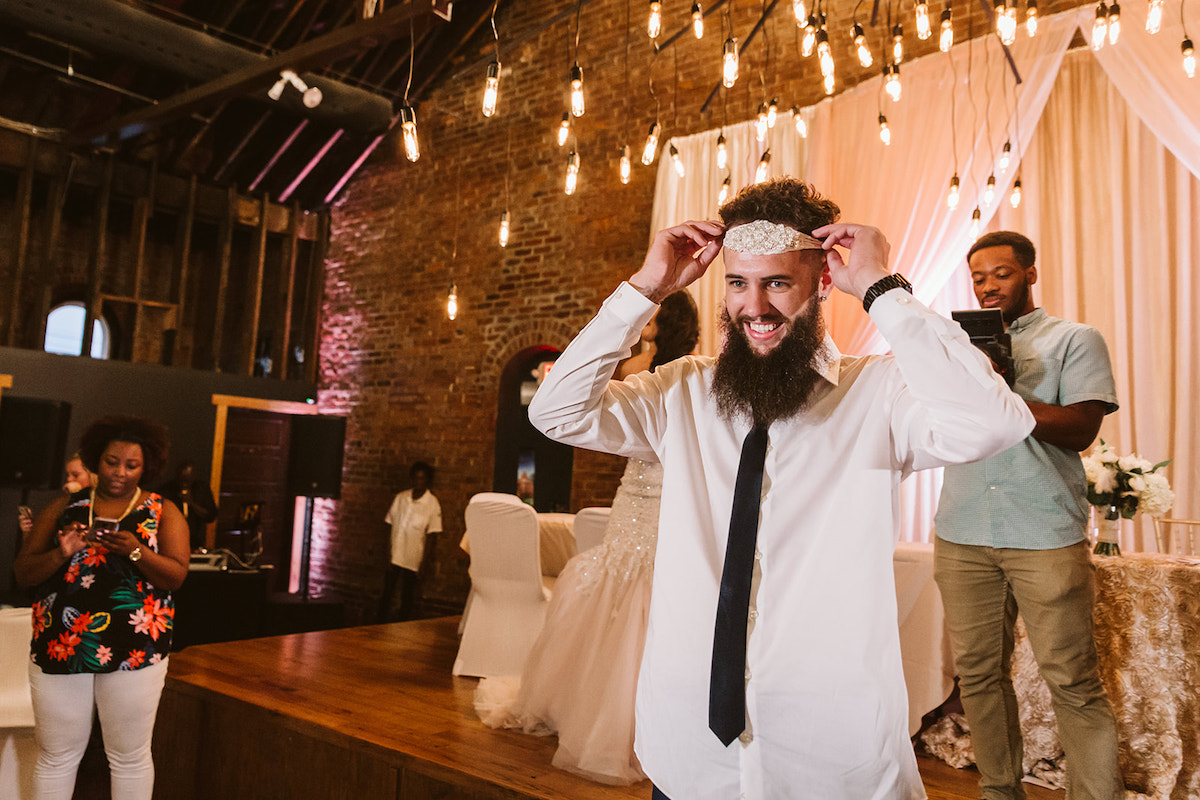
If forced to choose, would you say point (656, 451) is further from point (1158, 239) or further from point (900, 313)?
point (1158, 239)

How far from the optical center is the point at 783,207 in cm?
137

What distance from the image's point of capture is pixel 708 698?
4.12ft

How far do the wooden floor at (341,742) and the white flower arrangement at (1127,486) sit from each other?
105cm

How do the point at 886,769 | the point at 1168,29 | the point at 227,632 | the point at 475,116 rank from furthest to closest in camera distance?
1. the point at 475,116
2. the point at 227,632
3. the point at 1168,29
4. the point at 886,769

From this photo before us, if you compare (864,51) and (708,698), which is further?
(864,51)

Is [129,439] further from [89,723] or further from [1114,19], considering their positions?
[1114,19]

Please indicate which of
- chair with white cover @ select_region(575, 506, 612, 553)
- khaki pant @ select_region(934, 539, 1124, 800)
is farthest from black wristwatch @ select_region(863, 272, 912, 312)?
chair with white cover @ select_region(575, 506, 612, 553)

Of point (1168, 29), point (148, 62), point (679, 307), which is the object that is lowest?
point (679, 307)

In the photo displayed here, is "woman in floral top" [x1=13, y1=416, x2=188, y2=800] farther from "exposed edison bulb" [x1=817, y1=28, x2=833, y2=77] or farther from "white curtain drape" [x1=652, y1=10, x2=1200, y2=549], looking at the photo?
"white curtain drape" [x1=652, y1=10, x2=1200, y2=549]

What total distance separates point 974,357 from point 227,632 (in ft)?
20.0

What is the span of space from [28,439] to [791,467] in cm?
712

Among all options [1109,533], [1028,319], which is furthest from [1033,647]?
[1109,533]

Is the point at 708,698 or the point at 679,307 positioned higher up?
the point at 679,307

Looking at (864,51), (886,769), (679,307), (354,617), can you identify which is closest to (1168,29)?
(864,51)
